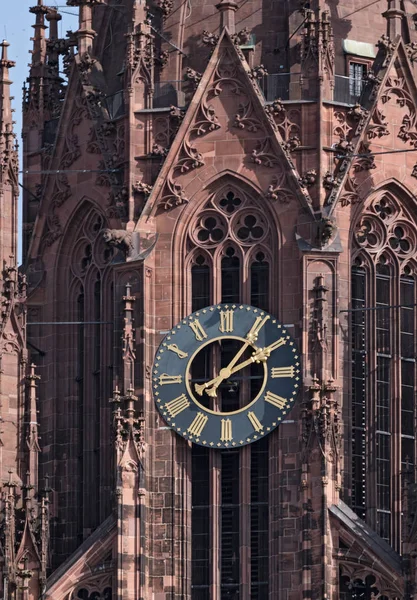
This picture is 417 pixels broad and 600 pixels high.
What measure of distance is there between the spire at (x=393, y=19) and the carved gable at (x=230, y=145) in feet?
9.45

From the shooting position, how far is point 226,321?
109m

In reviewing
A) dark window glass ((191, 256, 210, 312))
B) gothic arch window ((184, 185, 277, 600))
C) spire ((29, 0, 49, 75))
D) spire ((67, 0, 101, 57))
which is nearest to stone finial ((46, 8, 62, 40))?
spire ((29, 0, 49, 75))

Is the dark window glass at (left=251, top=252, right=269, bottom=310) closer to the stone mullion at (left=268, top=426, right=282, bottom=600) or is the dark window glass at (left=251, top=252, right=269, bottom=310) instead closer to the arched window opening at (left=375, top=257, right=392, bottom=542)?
the arched window opening at (left=375, top=257, right=392, bottom=542)

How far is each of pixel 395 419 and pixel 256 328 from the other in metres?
3.31

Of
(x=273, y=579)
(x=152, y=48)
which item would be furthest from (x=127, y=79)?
(x=273, y=579)

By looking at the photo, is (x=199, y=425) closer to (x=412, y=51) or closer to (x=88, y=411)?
(x=88, y=411)

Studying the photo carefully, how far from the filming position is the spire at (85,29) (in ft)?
370

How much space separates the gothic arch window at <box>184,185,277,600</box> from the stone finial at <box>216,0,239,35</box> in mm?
3115

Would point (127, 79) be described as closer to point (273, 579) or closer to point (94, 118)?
point (94, 118)

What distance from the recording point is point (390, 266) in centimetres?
11094

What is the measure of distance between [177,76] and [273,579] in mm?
10351

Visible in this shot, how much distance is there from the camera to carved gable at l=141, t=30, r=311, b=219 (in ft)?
361

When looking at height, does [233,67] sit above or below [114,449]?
above

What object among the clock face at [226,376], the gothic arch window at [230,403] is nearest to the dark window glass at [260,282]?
the gothic arch window at [230,403]
